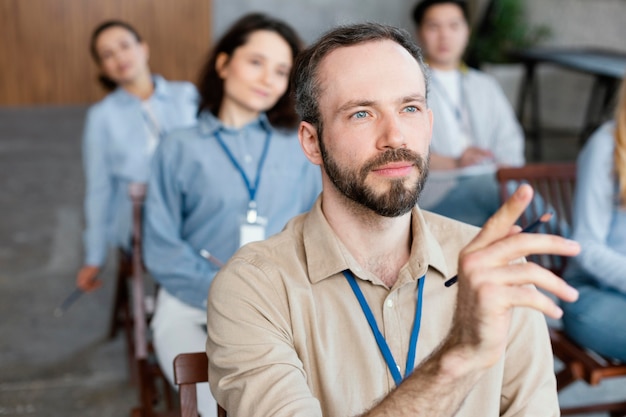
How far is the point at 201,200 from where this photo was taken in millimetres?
2449

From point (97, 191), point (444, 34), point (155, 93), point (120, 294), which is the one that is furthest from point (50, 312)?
point (444, 34)

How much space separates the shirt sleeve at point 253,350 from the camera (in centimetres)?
123

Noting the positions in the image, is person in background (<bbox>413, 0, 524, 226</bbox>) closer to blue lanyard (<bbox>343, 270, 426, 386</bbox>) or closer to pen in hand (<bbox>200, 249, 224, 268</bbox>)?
pen in hand (<bbox>200, 249, 224, 268</bbox>)

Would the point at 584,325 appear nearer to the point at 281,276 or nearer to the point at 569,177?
the point at 569,177

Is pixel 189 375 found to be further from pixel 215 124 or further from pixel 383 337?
→ pixel 215 124

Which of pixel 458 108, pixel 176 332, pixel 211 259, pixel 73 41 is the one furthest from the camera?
pixel 73 41

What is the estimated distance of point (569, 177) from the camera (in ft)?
8.86

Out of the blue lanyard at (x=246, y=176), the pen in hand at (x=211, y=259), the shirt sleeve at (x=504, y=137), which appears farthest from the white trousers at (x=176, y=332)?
the shirt sleeve at (x=504, y=137)

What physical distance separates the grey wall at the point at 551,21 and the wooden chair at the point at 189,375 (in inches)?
226

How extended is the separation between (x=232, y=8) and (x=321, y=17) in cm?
97

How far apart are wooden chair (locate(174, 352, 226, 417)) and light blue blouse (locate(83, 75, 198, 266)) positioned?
5.75 feet

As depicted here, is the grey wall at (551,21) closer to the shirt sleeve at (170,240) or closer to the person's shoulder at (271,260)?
the shirt sleeve at (170,240)

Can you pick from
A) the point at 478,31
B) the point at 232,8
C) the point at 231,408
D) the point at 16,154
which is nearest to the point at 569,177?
the point at 231,408

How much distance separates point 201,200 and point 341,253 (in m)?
1.14
